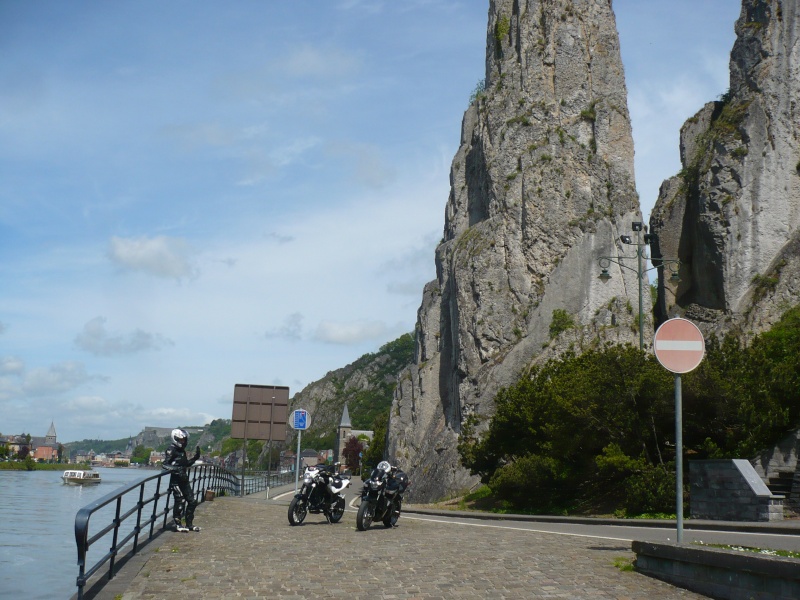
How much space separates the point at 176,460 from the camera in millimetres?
12742

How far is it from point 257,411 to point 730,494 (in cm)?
1825

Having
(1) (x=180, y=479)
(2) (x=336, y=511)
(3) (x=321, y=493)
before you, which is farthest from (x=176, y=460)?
(2) (x=336, y=511)

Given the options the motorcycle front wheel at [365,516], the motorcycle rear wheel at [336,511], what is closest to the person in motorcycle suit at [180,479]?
the motorcycle front wheel at [365,516]

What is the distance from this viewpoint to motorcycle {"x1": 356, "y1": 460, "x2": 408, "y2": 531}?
1433cm

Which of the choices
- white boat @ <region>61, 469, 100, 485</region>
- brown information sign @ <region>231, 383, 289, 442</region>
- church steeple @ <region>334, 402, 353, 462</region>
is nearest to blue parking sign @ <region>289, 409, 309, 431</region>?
brown information sign @ <region>231, 383, 289, 442</region>

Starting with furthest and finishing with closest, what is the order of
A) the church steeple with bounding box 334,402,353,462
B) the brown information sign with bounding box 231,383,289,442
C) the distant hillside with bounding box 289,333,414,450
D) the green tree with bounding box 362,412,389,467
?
the distant hillside with bounding box 289,333,414,450 → the church steeple with bounding box 334,402,353,462 → the green tree with bounding box 362,412,389,467 → the brown information sign with bounding box 231,383,289,442

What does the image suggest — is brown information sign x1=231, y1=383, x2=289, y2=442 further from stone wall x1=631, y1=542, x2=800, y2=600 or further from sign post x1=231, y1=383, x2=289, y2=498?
stone wall x1=631, y1=542, x2=800, y2=600

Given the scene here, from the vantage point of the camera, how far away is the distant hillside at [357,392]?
→ 174 metres

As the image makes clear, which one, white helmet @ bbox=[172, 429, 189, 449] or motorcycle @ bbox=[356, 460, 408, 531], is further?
motorcycle @ bbox=[356, 460, 408, 531]

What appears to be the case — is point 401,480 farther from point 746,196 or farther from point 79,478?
point 79,478

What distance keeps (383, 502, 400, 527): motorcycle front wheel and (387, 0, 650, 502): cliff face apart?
32.7m

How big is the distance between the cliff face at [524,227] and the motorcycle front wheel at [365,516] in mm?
33480

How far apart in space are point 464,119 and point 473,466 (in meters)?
42.6

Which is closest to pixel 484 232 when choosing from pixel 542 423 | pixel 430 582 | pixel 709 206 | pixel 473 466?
pixel 709 206
